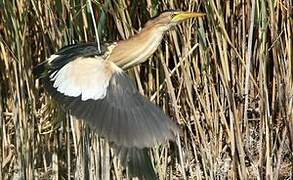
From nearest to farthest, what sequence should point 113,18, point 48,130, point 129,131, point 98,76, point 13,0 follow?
1. point 129,131
2. point 98,76
3. point 13,0
4. point 113,18
5. point 48,130

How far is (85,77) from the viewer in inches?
101

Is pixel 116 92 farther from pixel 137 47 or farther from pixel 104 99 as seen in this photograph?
pixel 137 47

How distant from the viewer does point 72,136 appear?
311cm

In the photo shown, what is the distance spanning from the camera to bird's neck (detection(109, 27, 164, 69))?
272 centimetres

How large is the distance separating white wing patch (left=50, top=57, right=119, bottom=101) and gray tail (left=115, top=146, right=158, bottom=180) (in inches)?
9.2

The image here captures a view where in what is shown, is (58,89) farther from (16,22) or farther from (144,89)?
(144,89)

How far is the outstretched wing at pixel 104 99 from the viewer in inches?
88.7

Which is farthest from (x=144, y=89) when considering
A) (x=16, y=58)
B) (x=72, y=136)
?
(x=16, y=58)

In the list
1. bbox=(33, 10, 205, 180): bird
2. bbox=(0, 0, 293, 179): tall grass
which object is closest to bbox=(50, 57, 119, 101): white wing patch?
bbox=(33, 10, 205, 180): bird

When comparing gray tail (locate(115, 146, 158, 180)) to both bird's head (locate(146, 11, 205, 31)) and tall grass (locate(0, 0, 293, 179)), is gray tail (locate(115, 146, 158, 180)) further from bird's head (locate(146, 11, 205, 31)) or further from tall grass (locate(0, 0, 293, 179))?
bird's head (locate(146, 11, 205, 31))

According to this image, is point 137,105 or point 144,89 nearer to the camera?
point 137,105

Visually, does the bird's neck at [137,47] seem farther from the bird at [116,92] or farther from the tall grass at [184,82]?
the tall grass at [184,82]

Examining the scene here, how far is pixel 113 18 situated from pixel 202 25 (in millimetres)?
336

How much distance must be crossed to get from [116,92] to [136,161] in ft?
0.89
